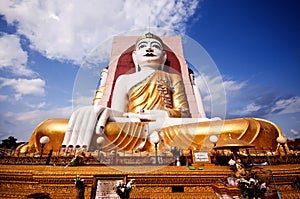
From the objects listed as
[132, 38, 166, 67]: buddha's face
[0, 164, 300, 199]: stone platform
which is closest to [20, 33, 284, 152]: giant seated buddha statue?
[132, 38, 166, 67]: buddha's face

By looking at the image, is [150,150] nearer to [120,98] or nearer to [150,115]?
[150,115]

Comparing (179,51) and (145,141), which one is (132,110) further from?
(179,51)

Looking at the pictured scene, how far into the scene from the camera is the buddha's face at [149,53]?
6.73 meters

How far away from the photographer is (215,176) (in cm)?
226

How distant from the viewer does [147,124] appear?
4.61m

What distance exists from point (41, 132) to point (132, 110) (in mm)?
2631

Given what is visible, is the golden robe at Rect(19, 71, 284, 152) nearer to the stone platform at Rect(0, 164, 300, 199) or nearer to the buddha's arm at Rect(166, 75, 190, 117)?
the buddha's arm at Rect(166, 75, 190, 117)

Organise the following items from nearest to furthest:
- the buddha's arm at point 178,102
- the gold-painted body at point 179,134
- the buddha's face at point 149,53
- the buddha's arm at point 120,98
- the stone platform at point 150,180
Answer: the stone platform at point 150,180 → the gold-painted body at point 179,134 → the buddha's arm at point 178,102 → the buddha's arm at point 120,98 → the buddha's face at point 149,53

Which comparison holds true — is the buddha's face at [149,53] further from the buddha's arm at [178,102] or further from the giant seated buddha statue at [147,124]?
the buddha's arm at [178,102]

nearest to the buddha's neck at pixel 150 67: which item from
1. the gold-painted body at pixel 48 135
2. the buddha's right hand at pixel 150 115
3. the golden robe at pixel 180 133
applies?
the buddha's right hand at pixel 150 115

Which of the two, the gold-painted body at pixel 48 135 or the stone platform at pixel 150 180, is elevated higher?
the gold-painted body at pixel 48 135

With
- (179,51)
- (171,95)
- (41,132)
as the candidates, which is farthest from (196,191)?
(179,51)

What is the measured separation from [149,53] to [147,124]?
3249 millimetres

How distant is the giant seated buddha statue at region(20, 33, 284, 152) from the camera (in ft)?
12.6
